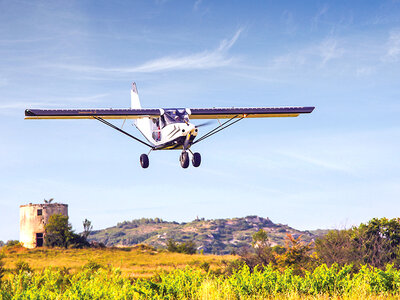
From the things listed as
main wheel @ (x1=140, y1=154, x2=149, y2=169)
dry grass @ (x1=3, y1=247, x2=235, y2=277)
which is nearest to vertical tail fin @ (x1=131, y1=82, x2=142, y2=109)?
dry grass @ (x1=3, y1=247, x2=235, y2=277)

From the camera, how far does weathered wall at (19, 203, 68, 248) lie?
66.2 m

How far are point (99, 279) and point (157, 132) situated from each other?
311 inches

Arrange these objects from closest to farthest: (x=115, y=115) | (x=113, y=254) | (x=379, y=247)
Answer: (x=115, y=115) < (x=379, y=247) < (x=113, y=254)

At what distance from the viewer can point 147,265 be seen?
4791cm

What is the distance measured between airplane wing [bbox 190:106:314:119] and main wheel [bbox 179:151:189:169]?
151 inches

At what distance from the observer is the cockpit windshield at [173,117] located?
21.7m

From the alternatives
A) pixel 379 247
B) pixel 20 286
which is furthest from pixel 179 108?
pixel 379 247

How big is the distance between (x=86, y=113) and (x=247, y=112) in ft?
25.3

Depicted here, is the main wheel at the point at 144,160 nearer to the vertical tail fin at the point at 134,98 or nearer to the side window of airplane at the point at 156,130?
the side window of airplane at the point at 156,130

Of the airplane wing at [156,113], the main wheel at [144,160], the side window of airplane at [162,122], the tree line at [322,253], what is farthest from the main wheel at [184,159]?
the tree line at [322,253]

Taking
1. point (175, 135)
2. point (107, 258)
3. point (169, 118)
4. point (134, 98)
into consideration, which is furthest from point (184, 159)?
point (107, 258)

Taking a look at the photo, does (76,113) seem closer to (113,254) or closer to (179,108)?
(179,108)

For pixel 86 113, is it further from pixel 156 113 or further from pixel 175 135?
pixel 175 135

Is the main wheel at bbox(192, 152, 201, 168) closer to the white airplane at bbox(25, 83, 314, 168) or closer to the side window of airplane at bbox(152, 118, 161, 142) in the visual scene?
the white airplane at bbox(25, 83, 314, 168)
